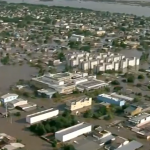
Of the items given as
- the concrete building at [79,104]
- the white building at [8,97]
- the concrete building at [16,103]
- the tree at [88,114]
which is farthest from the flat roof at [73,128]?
the white building at [8,97]

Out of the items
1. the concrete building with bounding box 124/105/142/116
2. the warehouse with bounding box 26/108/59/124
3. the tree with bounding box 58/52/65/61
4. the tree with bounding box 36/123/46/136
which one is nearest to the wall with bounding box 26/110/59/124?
the warehouse with bounding box 26/108/59/124

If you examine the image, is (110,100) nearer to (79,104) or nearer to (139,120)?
(79,104)

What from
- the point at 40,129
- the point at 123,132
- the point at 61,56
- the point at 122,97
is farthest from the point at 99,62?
the point at 40,129

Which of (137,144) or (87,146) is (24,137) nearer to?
(87,146)

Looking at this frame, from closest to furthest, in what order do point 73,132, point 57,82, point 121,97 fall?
1. point 73,132
2. point 121,97
3. point 57,82

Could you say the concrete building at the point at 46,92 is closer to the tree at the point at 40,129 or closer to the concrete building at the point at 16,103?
the concrete building at the point at 16,103

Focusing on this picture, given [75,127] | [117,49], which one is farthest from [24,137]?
[117,49]

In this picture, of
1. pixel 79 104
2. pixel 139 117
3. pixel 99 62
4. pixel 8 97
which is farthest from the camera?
pixel 99 62
